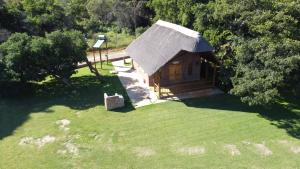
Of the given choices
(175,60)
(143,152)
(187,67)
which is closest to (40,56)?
(175,60)

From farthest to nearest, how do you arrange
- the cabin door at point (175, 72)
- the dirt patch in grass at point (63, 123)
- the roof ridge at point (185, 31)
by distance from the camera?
1. the cabin door at point (175, 72)
2. the roof ridge at point (185, 31)
3. the dirt patch in grass at point (63, 123)

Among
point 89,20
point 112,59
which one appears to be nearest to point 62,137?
point 112,59

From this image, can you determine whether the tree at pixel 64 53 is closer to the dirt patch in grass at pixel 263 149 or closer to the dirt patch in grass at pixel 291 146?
the dirt patch in grass at pixel 263 149

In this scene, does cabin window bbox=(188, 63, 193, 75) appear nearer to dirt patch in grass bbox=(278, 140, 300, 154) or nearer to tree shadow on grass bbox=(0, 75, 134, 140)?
tree shadow on grass bbox=(0, 75, 134, 140)

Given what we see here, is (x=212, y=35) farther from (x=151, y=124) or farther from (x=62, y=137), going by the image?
(x=62, y=137)

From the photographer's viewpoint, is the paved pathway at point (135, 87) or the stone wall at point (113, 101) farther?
the paved pathway at point (135, 87)

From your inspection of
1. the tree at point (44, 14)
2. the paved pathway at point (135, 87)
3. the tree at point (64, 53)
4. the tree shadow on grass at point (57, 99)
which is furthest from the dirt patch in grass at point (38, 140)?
the tree at point (44, 14)

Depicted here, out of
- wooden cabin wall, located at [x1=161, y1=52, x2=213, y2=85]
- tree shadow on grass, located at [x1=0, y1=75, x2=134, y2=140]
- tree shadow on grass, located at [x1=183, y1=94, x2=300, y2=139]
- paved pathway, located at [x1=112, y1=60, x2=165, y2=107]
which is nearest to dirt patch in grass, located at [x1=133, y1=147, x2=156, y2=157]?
tree shadow on grass, located at [x1=0, y1=75, x2=134, y2=140]

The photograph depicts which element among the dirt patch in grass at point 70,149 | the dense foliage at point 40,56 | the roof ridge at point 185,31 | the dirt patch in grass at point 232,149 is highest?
the roof ridge at point 185,31

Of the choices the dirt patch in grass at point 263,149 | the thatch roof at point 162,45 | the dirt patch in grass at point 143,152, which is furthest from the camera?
the thatch roof at point 162,45
